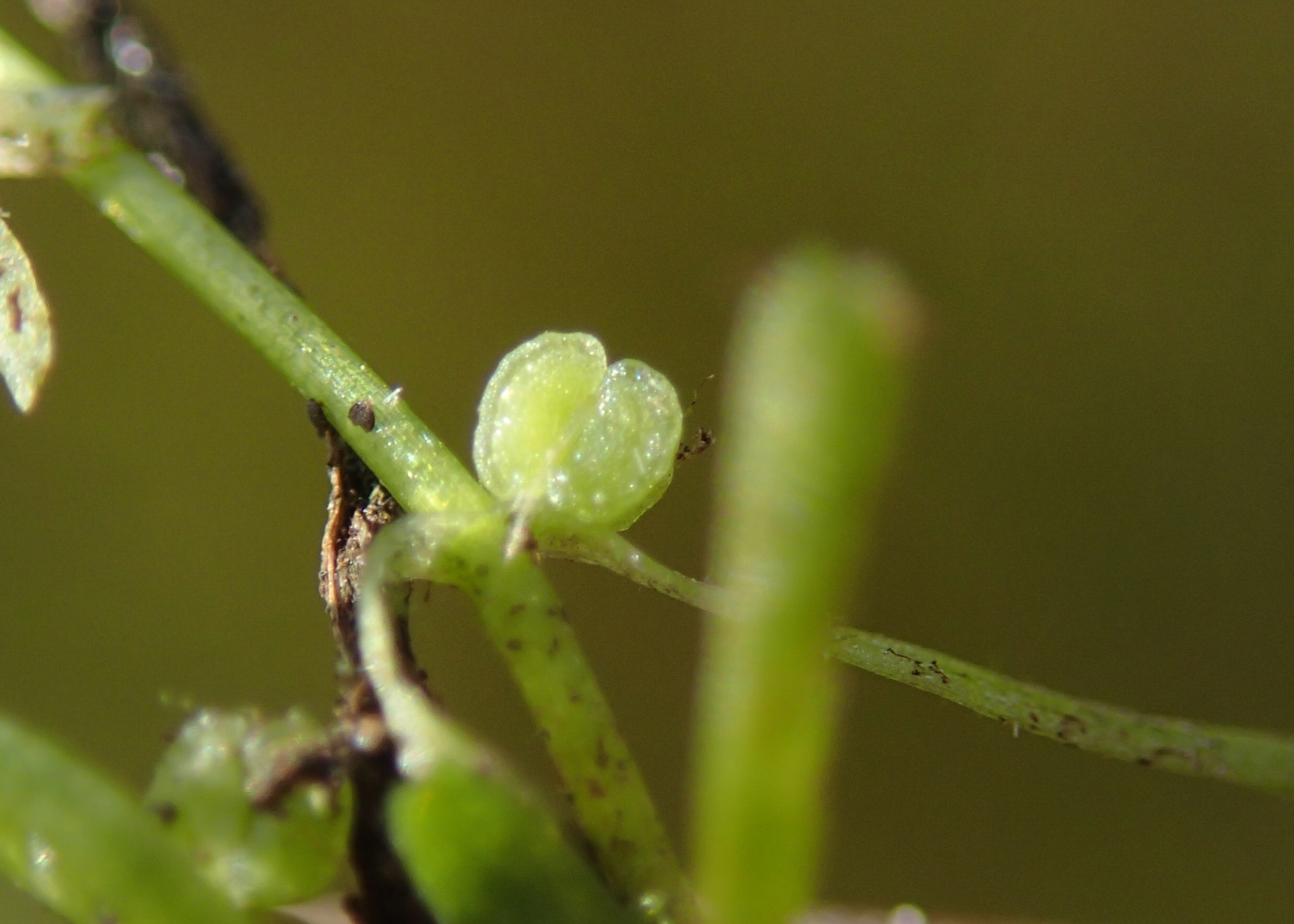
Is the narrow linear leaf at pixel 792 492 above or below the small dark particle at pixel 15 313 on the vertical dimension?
below

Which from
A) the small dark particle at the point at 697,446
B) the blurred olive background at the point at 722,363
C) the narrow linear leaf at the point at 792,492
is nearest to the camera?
the narrow linear leaf at the point at 792,492

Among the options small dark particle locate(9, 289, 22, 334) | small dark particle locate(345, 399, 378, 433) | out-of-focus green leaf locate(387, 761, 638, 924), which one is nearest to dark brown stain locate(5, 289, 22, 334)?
small dark particle locate(9, 289, 22, 334)

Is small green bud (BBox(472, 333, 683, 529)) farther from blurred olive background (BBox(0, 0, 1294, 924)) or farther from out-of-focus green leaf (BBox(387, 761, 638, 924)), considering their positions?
blurred olive background (BBox(0, 0, 1294, 924))

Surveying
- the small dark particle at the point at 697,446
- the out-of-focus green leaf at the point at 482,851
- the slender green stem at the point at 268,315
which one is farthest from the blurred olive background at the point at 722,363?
the out-of-focus green leaf at the point at 482,851

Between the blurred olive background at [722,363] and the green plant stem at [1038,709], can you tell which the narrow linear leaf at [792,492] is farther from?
the blurred olive background at [722,363]

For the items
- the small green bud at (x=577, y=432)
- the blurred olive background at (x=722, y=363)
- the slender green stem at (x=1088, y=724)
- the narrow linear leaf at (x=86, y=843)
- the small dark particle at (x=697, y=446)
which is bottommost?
the narrow linear leaf at (x=86, y=843)

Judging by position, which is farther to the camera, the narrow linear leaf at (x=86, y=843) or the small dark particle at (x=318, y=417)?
the small dark particle at (x=318, y=417)

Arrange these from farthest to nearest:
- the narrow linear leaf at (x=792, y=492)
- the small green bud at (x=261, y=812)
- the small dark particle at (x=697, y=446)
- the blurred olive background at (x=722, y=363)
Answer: the blurred olive background at (x=722, y=363) < the small dark particle at (x=697, y=446) < the small green bud at (x=261, y=812) < the narrow linear leaf at (x=792, y=492)

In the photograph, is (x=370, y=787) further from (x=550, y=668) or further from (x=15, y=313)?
(x=15, y=313)
